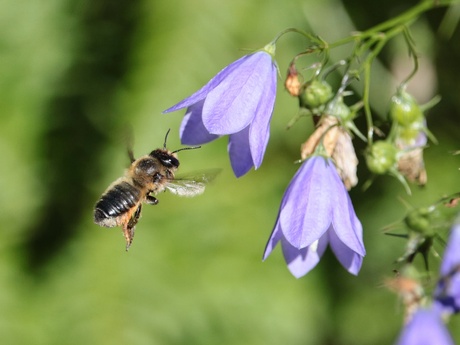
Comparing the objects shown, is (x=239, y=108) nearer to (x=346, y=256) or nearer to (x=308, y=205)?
(x=308, y=205)

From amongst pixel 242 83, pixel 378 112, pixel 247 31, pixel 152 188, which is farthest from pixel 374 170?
pixel 247 31

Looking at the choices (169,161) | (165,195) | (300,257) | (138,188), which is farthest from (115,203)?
(165,195)

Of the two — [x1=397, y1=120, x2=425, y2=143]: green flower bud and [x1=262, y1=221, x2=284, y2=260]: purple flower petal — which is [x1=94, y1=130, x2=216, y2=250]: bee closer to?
[x1=262, y1=221, x2=284, y2=260]: purple flower petal

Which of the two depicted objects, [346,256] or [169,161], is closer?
[346,256]

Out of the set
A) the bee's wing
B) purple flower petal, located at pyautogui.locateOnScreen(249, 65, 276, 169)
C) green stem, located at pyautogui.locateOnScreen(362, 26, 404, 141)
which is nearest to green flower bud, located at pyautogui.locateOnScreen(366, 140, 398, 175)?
green stem, located at pyautogui.locateOnScreen(362, 26, 404, 141)

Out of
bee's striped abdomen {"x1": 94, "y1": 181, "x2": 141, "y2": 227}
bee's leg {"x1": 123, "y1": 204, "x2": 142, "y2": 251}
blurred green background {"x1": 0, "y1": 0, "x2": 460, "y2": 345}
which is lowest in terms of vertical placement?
blurred green background {"x1": 0, "y1": 0, "x2": 460, "y2": 345}

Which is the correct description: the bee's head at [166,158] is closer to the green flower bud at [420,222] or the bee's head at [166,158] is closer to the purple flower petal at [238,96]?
the purple flower petal at [238,96]
